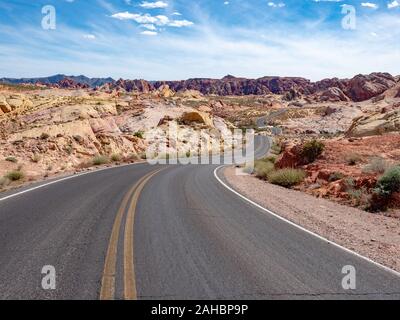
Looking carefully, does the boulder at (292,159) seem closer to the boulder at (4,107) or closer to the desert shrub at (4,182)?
the desert shrub at (4,182)

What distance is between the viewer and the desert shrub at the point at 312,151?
22.1m

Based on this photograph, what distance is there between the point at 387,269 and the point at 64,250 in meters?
5.54

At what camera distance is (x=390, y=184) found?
13617mm

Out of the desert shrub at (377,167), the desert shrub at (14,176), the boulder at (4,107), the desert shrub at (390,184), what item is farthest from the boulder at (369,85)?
the desert shrub at (14,176)

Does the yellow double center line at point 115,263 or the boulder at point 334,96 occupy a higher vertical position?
the boulder at point 334,96

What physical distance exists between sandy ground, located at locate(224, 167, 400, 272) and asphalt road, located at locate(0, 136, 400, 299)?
0.69m

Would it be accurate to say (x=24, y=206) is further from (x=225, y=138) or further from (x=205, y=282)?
(x=225, y=138)

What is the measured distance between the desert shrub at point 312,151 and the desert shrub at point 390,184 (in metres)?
8.27

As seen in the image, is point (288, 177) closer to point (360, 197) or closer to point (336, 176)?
point (336, 176)

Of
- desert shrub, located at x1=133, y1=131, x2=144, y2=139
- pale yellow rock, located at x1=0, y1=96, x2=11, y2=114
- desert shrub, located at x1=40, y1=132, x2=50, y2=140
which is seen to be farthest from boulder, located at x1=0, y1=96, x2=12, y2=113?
desert shrub, located at x1=40, y1=132, x2=50, y2=140

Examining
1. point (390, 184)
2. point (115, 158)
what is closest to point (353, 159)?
point (390, 184)

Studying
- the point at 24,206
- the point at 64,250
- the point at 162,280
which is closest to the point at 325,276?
the point at 162,280

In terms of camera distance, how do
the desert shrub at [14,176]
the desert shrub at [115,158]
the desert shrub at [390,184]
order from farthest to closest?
the desert shrub at [115,158], the desert shrub at [14,176], the desert shrub at [390,184]

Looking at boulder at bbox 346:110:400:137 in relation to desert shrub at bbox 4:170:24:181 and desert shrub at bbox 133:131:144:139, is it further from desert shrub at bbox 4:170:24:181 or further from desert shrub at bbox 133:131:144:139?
desert shrub at bbox 4:170:24:181
